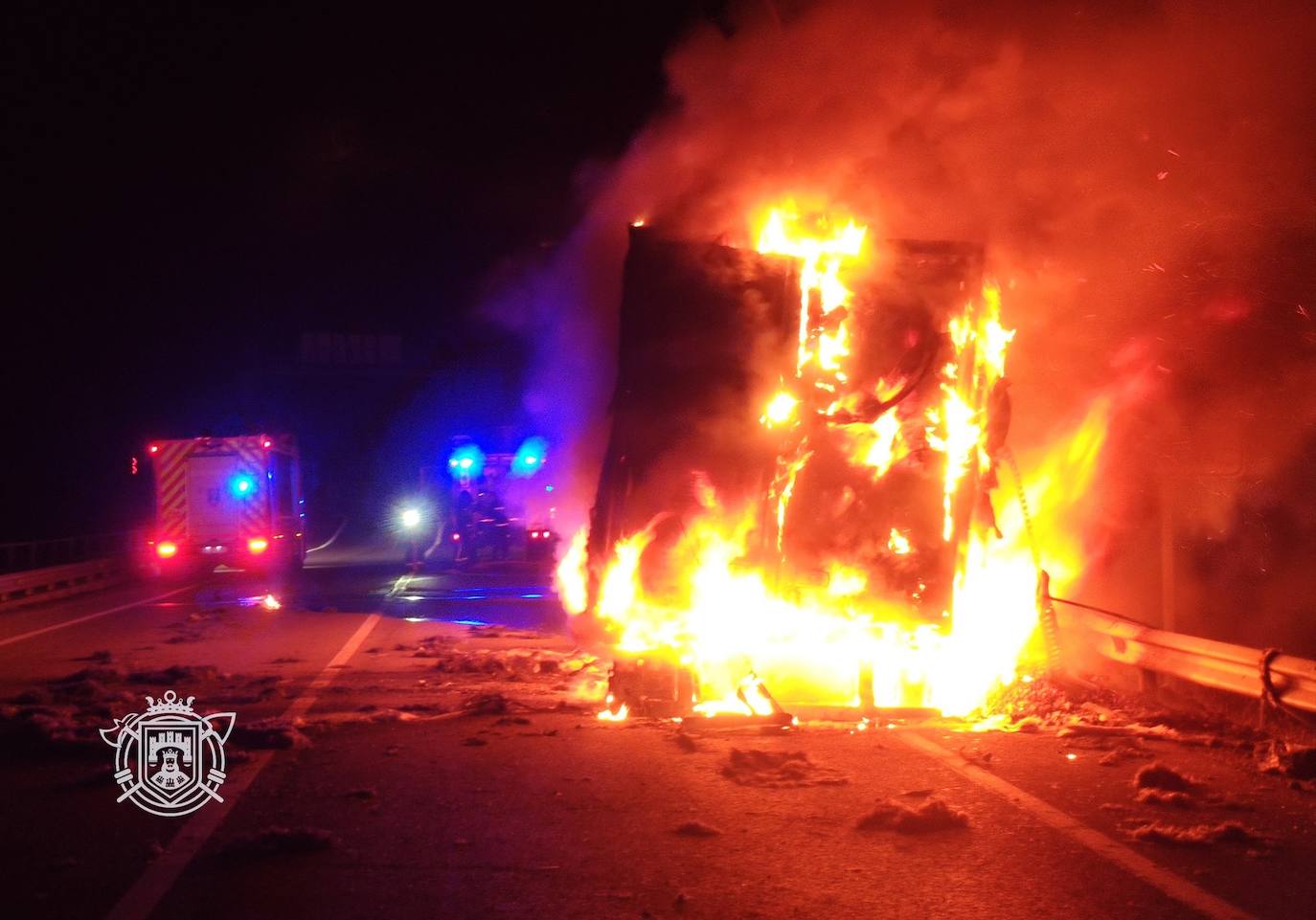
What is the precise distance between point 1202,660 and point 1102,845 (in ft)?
11.0

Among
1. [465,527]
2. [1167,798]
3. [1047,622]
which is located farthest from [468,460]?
[1167,798]

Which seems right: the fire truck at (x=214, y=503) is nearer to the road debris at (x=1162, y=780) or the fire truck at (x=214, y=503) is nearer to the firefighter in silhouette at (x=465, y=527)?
the firefighter in silhouette at (x=465, y=527)

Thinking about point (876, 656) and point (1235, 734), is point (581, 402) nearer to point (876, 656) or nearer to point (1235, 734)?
point (876, 656)

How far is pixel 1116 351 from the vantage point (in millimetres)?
12367

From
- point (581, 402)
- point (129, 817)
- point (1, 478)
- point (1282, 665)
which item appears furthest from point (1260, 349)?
point (1, 478)

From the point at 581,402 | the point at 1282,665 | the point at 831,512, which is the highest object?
the point at 581,402

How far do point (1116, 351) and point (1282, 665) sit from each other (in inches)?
215

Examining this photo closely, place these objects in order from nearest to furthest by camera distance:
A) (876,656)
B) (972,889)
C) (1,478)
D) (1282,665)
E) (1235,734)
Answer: (972,889) < (1282,665) < (1235,734) < (876,656) < (1,478)

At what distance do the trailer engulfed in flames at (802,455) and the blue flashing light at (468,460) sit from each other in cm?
1855

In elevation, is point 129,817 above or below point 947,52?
below

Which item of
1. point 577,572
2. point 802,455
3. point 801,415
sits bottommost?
point 577,572

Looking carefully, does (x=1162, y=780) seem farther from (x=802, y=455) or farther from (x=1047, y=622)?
(x=802, y=455)

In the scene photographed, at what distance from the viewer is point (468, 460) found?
27.8m

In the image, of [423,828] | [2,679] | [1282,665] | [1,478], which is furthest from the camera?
[1,478]
